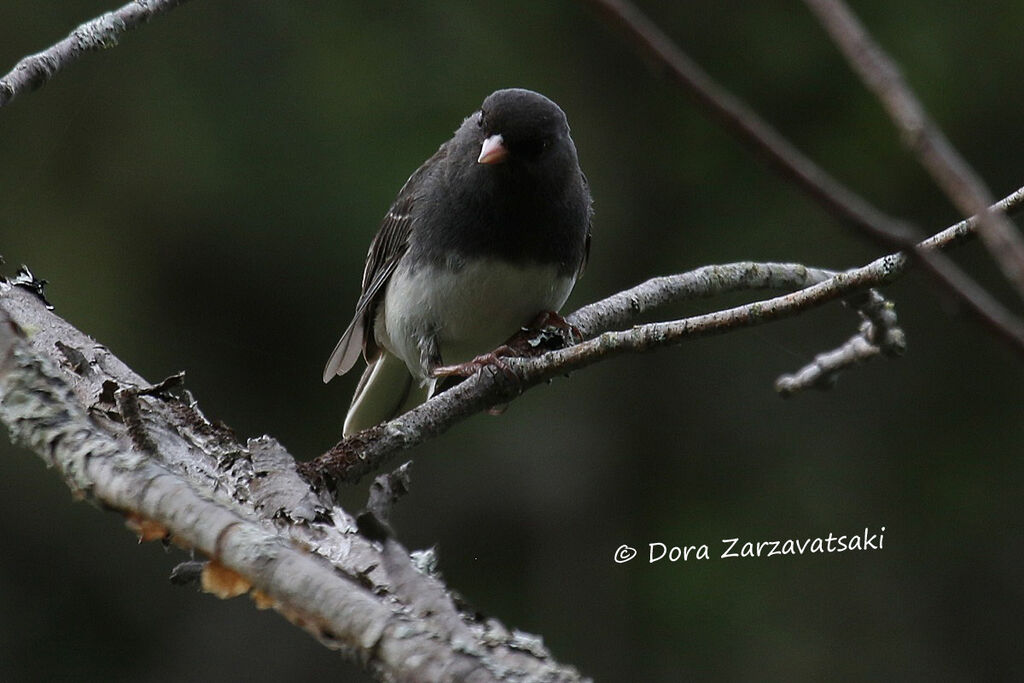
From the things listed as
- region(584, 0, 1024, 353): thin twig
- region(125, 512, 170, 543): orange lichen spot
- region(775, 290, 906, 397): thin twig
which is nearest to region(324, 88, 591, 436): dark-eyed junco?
region(775, 290, 906, 397): thin twig

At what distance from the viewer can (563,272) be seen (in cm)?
300

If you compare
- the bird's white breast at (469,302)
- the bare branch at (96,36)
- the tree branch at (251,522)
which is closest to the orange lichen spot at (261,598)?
the tree branch at (251,522)

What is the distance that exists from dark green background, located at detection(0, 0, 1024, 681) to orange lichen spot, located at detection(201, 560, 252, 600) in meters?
4.05

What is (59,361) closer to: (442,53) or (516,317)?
(516,317)

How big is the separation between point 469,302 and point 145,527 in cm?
159

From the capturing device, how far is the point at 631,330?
200 centimetres

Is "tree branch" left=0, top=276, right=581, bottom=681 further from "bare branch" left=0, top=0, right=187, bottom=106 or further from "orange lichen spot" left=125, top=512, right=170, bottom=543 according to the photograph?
"bare branch" left=0, top=0, right=187, bottom=106

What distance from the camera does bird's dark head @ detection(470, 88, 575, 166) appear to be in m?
2.88

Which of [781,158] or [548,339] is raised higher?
[548,339]

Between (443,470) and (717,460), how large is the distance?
1446 mm

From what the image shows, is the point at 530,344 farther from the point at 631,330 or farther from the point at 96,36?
the point at 96,36

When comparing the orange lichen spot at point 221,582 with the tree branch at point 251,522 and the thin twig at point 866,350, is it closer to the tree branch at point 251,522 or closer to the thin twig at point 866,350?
the tree branch at point 251,522

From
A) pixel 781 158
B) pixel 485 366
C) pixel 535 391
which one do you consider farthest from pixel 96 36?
pixel 535 391

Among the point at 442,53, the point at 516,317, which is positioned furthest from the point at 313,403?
the point at 516,317
